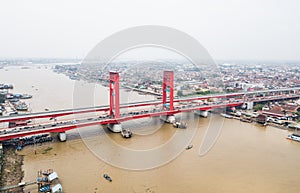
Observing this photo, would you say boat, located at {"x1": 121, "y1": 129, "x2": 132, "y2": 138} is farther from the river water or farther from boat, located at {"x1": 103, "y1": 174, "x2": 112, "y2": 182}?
boat, located at {"x1": 103, "y1": 174, "x2": 112, "y2": 182}

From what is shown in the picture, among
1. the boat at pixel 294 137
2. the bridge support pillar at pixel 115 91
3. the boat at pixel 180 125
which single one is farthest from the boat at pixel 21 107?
the boat at pixel 294 137

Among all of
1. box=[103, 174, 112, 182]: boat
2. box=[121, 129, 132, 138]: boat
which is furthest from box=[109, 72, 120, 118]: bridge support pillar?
box=[103, 174, 112, 182]: boat

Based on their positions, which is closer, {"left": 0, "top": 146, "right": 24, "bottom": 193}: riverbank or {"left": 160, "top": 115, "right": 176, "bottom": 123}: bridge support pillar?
{"left": 0, "top": 146, "right": 24, "bottom": 193}: riverbank

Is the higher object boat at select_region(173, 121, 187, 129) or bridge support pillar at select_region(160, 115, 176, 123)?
bridge support pillar at select_region(160, 115, 176, 123)

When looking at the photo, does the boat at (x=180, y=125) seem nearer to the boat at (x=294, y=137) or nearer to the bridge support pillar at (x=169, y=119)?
the bridge support pillar at (x=169, y=119)

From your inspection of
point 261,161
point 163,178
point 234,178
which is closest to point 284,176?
point 261,161

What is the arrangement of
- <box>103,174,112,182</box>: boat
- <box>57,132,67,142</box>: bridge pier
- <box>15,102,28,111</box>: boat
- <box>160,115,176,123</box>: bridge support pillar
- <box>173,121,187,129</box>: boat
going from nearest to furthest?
1. <box>103,174,112,182</box>: boat
2. <box>57,132,67,142</box>: bridge pier
3. <box>173,121,187,129</box>: boat
4. <box>160,115,176,123</box>: bridge support pillar
5. <box>15,102,28,111</box>: boat

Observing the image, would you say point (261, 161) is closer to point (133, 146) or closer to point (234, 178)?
point (234, 178)
